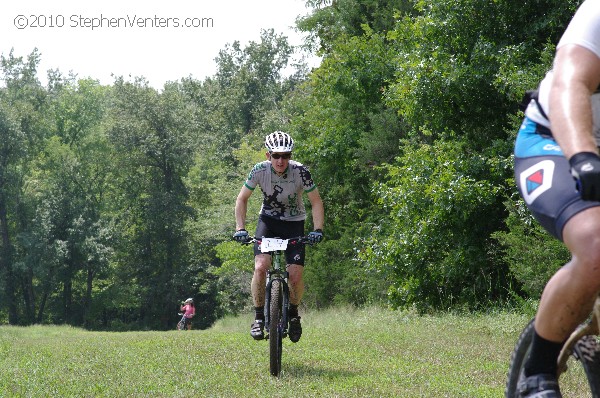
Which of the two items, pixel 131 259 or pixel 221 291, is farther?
pixel 131 259

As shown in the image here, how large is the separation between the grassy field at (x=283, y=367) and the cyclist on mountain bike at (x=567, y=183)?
13.6 feet

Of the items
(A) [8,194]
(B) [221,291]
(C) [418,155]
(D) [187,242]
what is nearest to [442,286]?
(C) [418,155]

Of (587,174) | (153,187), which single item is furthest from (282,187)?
(153,187)

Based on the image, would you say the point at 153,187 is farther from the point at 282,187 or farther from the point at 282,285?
the point at 282,285

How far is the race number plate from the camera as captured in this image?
8539mm

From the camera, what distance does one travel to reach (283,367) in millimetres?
9094

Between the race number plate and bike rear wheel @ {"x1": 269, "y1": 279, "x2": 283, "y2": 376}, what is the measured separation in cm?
31

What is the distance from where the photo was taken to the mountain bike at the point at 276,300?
8320 mm

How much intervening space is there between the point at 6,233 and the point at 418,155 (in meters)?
48.6

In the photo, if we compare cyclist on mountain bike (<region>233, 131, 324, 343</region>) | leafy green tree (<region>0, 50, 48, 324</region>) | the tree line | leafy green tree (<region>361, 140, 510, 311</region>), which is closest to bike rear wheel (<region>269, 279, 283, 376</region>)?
cyclist on mountain bike (<region>233, 131, 324, 343</region>)

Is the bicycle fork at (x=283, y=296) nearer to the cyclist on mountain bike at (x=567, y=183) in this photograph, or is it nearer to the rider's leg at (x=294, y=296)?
the rider's leg at (x=294, y=296)

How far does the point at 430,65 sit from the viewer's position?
20.7 m

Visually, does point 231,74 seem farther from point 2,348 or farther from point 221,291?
point 2,348

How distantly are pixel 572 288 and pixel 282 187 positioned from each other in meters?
6.00
